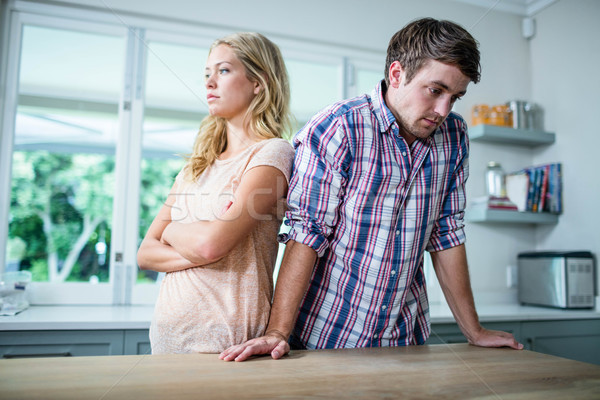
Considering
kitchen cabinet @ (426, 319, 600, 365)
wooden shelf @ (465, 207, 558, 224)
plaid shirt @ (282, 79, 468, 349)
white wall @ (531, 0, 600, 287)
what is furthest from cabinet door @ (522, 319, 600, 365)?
plaid shirt @ (282, 79, 468, 349)

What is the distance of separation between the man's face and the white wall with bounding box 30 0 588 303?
158 centimetres

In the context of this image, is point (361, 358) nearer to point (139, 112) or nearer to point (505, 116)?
point (139, 112)

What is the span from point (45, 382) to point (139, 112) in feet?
5.99

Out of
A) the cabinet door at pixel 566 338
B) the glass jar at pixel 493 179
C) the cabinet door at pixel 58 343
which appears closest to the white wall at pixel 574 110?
the glass jar at pixel 493 179

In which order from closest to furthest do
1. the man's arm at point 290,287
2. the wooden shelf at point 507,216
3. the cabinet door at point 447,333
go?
the man's arm at point 290,287 < the cabinet door at point 447,333 < the wooden shelf at point 507,216

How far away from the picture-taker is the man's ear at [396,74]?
1.03 metres

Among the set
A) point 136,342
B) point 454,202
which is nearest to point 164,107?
point 136,342

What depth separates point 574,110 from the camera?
258 centimetres

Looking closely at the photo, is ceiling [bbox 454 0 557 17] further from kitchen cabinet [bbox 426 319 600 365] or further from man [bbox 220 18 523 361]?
man [bbox 220 18 523 361]

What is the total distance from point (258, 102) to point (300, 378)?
68cm

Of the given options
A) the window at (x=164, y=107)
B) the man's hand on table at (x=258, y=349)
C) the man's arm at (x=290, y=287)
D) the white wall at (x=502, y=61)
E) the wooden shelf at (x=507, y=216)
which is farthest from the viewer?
the wooden shelf at (x=507, y=216)

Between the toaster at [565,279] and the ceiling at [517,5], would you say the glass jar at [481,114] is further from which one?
the toaster at [565,279]

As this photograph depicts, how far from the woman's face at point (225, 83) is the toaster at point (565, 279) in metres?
2.00

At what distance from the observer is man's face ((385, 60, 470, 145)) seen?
3.14 ft
